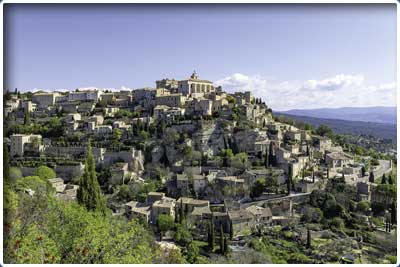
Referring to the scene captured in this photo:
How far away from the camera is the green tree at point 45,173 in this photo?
15.3 metres

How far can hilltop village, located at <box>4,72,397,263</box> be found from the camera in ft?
38.8

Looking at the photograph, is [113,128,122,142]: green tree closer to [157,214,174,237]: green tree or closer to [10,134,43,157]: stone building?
[10,134,43,157]: stone building

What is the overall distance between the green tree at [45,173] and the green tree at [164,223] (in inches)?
206

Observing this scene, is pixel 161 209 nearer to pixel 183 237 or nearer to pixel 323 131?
pixel 183 237

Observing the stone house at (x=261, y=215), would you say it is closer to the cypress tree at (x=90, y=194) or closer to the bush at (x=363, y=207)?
the bush at (x=363, y=207)

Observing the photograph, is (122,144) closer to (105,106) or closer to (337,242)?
(105,106)

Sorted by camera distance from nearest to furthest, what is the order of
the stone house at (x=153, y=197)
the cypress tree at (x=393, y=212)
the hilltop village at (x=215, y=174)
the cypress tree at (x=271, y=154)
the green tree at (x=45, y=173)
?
the hilltop village at (x=215, y=174), the cypress tree at (x=393, y=212), the stone house at (x=153, y=197), the green tree at (x=45, y=173), the cypress tree at (x=271, y=154)

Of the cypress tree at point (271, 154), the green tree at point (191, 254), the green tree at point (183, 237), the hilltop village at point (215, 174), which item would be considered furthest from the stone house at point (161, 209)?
the cypress tree at point (271, 154)

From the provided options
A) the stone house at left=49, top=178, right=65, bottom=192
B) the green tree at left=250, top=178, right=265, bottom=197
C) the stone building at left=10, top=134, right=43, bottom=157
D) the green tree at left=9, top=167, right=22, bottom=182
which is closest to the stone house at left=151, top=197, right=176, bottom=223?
the green tree at left=250, top=178, right=265, bottom=197

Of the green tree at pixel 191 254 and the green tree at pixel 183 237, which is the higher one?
the green tree at pixel 191 254

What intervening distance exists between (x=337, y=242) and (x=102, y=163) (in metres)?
10.2

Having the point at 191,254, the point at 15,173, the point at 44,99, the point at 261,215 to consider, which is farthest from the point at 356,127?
the point at 191,254

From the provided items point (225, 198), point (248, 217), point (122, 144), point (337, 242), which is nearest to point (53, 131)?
point (122, 144)

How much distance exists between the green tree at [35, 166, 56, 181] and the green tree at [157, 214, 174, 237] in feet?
17.2
